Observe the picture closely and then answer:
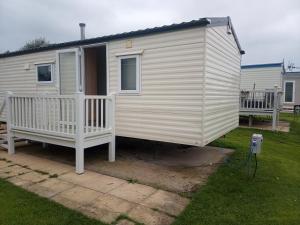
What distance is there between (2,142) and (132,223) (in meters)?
5.41

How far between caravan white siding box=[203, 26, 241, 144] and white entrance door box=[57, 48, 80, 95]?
132 inches

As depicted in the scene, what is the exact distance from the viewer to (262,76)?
607 inches

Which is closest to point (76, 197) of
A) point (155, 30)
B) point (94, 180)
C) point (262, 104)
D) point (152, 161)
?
point (94, 180)

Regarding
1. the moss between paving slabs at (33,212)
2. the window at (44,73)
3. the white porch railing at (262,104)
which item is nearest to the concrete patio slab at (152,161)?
the moss between paving slabs at (33,212)

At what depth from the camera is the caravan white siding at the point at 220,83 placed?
493 centimetres

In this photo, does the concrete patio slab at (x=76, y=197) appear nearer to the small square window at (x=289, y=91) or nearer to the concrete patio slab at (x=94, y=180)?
the concrete patio slab at (x=94, y=180)

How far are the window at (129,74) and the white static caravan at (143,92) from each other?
0.02m

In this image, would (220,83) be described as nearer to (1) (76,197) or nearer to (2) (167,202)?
(2) (167,202)

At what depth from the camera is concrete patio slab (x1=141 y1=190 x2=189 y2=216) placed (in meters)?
3.39

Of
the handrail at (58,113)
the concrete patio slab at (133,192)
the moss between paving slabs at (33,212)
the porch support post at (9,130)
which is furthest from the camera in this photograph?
the porch support post at (9,130)

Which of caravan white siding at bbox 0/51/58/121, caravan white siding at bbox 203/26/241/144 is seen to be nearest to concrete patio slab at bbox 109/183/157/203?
caravan white siding at bbox 203/26/241/144

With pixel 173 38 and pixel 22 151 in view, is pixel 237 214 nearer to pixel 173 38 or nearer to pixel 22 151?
pixel 173 38

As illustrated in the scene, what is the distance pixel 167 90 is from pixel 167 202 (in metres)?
2.32

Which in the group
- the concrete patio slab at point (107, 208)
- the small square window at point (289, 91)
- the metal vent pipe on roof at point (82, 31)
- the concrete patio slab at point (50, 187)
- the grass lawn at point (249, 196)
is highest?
the metal vent pipe on roof at point (82, 31)
